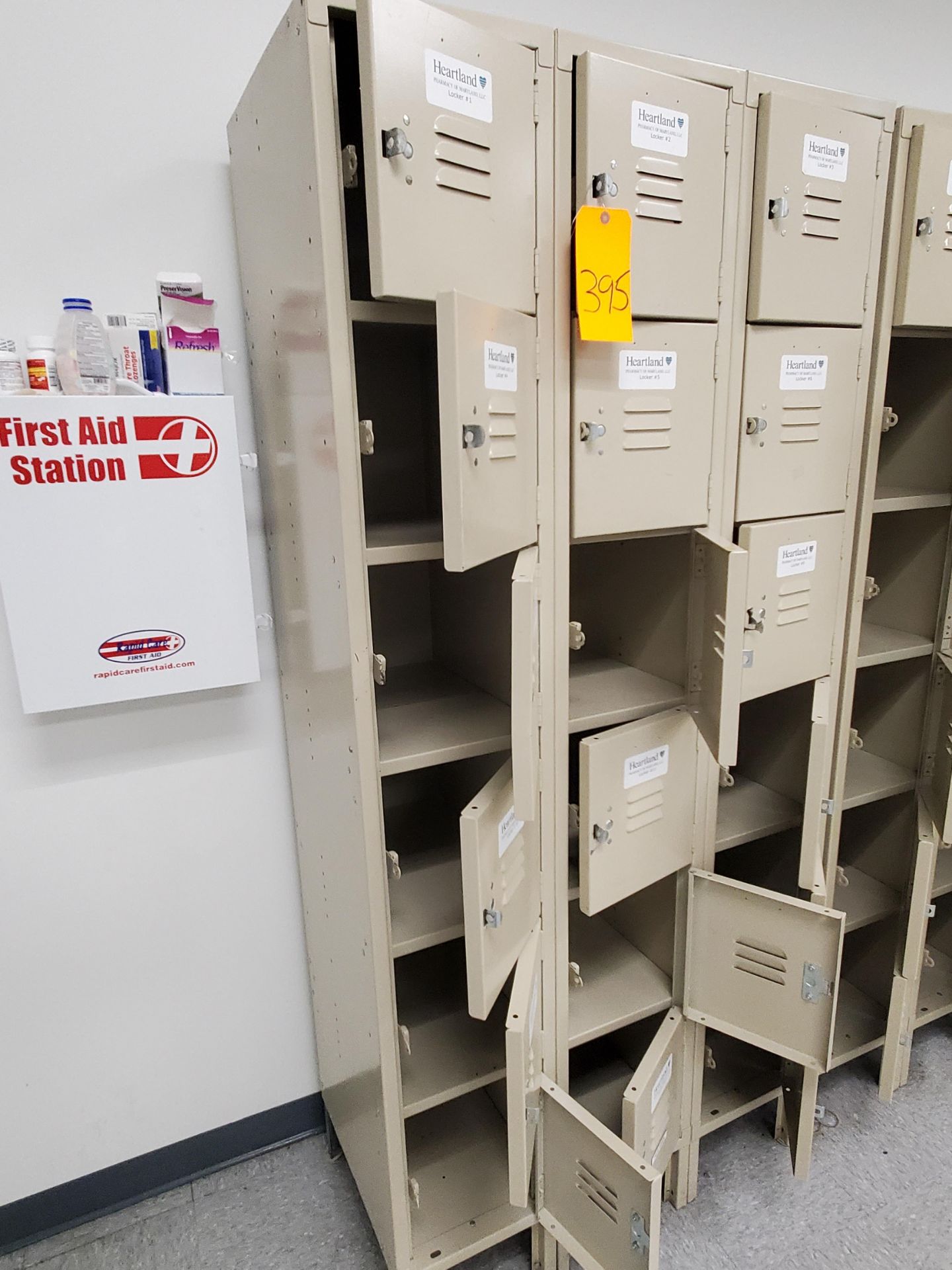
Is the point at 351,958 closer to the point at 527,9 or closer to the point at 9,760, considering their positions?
the point at 9,760

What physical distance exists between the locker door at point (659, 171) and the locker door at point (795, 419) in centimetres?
16

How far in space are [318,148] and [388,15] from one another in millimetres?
165

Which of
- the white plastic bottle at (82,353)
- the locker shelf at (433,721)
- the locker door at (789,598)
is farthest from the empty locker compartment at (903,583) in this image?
the white plastic bottle at (82,353)

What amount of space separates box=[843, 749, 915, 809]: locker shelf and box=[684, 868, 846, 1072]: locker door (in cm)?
37

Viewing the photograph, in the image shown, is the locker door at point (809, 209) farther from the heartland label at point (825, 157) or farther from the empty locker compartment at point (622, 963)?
the empty locker compartment at point (622, 963)

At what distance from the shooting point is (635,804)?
134cm

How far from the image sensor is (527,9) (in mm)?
1457

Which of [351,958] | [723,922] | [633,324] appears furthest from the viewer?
[723,922]

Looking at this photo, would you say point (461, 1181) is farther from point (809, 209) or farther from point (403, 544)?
point (809, 209)

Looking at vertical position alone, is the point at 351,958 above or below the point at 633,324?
below

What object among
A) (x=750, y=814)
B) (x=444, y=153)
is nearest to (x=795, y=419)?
(x=444, y=153)

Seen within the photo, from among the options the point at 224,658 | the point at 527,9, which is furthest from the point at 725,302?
the point at 224,658

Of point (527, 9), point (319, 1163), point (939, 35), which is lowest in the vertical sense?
point (319, 1163)

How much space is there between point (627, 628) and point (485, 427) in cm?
77
